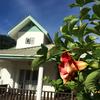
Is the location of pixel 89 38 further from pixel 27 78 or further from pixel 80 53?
pixel 27 78

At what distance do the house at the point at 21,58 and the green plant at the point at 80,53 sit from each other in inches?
734

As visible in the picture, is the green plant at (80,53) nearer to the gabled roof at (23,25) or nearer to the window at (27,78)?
the window at (27,78)

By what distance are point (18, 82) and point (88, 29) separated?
21757mm

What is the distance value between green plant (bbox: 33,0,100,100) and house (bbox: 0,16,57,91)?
734 inches

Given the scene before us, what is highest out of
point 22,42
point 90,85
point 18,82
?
point 22,42

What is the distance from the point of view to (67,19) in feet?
4.61

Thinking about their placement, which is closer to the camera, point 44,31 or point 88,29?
point 88,29

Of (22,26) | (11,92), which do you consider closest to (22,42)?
(22,26)

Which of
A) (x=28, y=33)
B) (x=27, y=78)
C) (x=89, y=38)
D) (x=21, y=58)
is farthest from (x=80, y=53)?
(x=28, y=33)

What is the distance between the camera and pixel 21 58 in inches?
784

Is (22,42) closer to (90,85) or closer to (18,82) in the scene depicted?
(18,82)

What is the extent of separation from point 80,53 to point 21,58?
736 inches

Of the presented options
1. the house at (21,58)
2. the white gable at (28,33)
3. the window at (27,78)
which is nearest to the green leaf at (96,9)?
the house at (21,58)

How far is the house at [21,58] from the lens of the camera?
21297 millimetres
